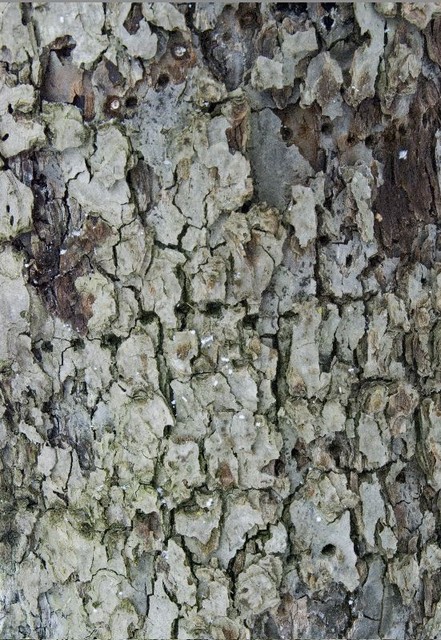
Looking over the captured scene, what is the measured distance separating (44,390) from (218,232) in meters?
0.43

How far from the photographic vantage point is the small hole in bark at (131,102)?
128 cm

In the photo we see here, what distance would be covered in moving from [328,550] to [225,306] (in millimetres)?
458

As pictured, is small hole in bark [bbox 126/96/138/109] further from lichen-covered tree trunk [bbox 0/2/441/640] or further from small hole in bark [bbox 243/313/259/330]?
small hole in bark [bbox 243/313/259/330]

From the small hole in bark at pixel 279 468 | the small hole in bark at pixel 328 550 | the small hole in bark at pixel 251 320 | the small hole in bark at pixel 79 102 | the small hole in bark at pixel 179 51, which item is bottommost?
the small hole in bark at pixel 328 550

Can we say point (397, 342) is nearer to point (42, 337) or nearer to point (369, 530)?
point (369, 530)

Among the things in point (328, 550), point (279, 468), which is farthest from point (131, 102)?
point (328, 550)

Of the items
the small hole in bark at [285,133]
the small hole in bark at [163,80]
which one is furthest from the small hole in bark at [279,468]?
the small hole in bark at [163,80]

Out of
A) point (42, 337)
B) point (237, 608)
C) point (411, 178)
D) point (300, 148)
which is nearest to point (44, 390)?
point (42, 337)

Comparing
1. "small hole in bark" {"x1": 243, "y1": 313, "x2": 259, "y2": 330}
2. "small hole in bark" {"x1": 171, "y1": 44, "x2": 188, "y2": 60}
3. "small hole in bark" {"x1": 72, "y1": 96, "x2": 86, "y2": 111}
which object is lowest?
"small hole in bark" {"x1": 243, "y1": 313, "x2": 259, "y2": 330}

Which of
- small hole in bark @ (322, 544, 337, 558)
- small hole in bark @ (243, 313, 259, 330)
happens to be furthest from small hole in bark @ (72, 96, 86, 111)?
small hole in bark @ (322, 544, 337, 558)

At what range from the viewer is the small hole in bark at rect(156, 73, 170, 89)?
127cm

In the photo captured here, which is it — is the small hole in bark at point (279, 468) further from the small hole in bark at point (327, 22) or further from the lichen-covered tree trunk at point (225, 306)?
the small hole in bark at point (327, 22)

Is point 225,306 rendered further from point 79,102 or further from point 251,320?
point 79,102

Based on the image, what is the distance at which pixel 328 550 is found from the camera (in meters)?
1.38
